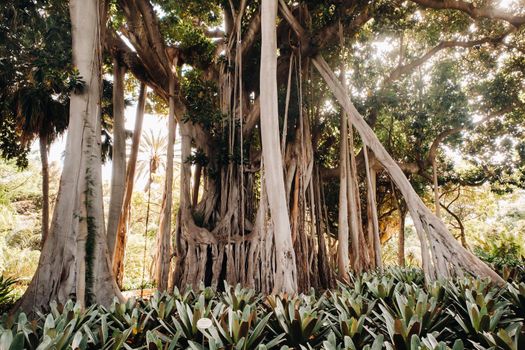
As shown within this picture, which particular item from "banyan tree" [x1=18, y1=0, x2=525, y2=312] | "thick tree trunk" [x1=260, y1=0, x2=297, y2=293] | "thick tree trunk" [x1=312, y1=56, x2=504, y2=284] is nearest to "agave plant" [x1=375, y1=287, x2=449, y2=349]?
"thick tree trunk" [x1=260, y1=0, x2=297, y2=293]

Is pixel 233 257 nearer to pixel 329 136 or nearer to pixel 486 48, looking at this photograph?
pixel 329 136

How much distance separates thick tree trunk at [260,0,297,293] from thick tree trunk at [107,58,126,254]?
3.33m

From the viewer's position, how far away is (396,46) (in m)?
7.88

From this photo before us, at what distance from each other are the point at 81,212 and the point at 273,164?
2.05 meters

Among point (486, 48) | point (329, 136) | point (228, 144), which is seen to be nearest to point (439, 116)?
point (486, 48)

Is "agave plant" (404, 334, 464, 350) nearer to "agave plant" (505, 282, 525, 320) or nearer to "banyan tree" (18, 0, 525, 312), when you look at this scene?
"agave plant" (505, 282, 525, 320)

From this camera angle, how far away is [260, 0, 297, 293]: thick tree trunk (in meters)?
3.44

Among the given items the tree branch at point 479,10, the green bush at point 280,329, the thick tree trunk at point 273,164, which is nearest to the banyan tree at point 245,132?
the tree branch at point 479,10

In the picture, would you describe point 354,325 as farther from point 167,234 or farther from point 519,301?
point 167,234

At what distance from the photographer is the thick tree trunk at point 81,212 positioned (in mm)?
3088

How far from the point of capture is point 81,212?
334cm

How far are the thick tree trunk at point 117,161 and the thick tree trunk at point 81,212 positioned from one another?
220cm

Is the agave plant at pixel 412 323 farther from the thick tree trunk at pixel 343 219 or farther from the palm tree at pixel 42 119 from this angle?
the palm tree at pixel 42 119

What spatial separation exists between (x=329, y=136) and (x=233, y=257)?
4231 millimetres
